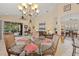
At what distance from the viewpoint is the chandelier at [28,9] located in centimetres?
162

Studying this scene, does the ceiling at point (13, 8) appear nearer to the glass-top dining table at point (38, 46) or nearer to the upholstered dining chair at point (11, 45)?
the upholstered dining chair at point (11, 45)

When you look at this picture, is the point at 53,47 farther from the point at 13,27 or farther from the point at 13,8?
the point at 13,8

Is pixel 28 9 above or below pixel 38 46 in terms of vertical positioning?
above

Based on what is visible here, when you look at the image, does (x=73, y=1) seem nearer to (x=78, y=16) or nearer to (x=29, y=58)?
(x=78, y=16)

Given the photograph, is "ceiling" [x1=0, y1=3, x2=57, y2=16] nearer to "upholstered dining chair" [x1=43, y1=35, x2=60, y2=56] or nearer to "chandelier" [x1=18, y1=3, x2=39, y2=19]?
"chandelier" [x1=18, y1=3, x2=39, y2=19]

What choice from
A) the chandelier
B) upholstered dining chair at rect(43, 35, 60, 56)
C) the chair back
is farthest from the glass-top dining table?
A: the chandelier

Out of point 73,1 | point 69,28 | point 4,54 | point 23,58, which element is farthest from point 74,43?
point 4,54

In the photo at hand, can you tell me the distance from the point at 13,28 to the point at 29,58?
1.73 feet

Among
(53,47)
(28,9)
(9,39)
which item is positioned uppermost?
(28,9)

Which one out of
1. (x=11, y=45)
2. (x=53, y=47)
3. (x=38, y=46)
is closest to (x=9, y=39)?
(x=11, y=45)

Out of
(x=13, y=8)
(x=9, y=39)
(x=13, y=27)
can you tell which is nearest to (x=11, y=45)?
(x=9, y=39)

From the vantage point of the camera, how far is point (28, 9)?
1.62 m

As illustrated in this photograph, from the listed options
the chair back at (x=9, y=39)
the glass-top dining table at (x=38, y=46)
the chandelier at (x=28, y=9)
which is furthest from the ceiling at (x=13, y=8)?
the glass-top dining table at (x=38, y=46)

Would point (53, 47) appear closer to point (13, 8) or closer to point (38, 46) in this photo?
point (38, 46)
